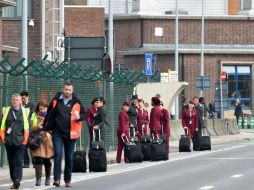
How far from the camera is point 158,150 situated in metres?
34.8

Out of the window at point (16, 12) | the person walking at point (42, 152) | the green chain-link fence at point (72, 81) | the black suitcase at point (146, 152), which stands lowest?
the black suitcase at point (146, 152)

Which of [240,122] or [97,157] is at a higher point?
[240,122]

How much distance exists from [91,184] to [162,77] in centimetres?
3373

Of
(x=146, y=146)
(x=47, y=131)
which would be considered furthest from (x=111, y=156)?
(x=47, y=131)

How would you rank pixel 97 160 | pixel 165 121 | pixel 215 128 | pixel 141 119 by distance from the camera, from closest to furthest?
pixel 97 160
pixel 165 121
pixel 141 119
pixel 215 128

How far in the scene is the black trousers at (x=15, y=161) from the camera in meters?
23.3

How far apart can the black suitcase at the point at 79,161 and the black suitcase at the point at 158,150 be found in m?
6.08

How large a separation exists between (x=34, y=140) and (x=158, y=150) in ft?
34.3

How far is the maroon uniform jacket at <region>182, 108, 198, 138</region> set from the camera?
135 feet

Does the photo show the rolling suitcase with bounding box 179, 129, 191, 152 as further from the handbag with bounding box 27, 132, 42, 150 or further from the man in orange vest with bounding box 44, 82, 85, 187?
the man in orange vest with bounding box 44, 82, 85, 187

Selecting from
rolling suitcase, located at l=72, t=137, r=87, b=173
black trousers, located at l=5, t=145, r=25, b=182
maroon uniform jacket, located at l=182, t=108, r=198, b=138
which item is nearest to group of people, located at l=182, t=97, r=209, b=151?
maroon uniform jacket, located at l=182, t=108, r=198, b=138

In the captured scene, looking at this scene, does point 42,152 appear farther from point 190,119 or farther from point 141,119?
point 190,119

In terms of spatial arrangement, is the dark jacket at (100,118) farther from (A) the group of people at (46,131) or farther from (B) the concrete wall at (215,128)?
(B) the concrete wall at (215,128)

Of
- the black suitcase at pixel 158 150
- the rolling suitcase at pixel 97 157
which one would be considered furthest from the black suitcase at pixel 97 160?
the black suitcase at pixel 158 150
